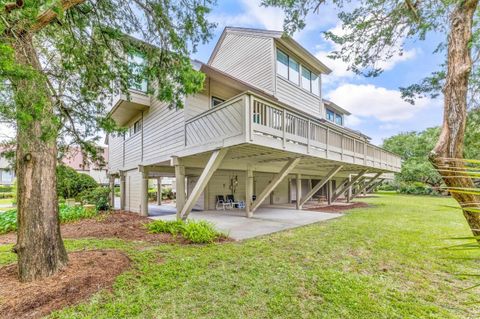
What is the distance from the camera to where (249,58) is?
40.8 ft

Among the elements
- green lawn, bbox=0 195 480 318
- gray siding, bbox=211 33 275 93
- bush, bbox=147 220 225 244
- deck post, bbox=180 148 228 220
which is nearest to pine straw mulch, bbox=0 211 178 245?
bush, bbox=147 220 225 244

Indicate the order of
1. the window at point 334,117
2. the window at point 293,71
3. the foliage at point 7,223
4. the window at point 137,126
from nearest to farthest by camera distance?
the foliage at point 7,223
the window at point 137,126
the window at point 293,71
the window at point 334,117

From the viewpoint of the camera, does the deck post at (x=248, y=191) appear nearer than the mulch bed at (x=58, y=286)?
No

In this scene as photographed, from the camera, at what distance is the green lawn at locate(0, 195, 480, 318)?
10.6ft

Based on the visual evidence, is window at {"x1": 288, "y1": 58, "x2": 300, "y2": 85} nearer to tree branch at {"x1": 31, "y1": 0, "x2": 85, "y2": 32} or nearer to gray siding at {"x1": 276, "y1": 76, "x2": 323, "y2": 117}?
gray siding at {"x1": 276, "y1": 76, "x2": 323, "y2": 117}

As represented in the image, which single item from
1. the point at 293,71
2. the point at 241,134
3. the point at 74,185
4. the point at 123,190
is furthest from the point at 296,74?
the point at 74,185

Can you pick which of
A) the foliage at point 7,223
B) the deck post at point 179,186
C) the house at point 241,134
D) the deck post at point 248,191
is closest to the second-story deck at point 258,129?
the house at point 241,134

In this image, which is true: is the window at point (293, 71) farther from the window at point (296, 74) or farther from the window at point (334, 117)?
the window at point (334, 117)

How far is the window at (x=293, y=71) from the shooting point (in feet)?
40.7

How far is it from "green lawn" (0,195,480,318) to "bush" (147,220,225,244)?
0.42m

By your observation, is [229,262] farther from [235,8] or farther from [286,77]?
[286,77]

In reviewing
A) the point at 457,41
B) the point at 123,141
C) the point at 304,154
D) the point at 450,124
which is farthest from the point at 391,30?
the point at 123,141

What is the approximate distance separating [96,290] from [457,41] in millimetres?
6061

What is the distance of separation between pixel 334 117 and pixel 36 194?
1946cm
